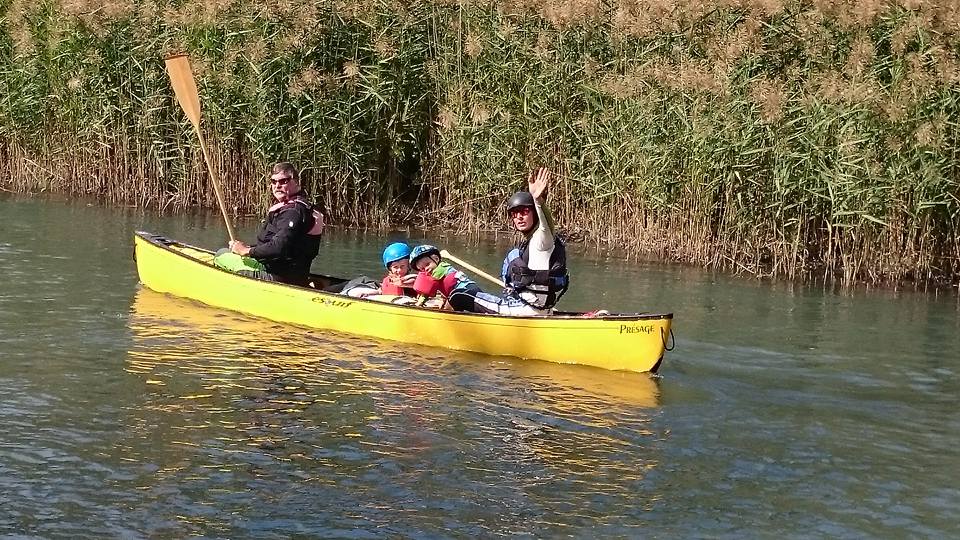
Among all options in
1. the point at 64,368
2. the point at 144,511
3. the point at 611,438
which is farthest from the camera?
the point at 64,368

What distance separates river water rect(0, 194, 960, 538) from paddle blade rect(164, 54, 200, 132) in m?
1.87

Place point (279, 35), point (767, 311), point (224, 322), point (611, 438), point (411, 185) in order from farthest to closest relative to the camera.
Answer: point (411, 185) < point (279, 35) < point (767, 311) < point (224, 322) < point (611, 438)

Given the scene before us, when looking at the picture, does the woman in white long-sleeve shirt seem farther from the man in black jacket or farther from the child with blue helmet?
the man in black jacket

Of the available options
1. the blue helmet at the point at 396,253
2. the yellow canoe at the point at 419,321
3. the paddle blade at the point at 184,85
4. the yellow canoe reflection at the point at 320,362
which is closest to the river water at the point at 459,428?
the yellow canoe reflection at the point at 320,362

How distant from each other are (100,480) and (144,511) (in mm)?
541

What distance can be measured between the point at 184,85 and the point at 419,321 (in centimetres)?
423

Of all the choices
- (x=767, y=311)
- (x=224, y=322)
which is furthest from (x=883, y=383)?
(x=224, y=322)

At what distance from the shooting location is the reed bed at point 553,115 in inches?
541

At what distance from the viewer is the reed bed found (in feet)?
45.1

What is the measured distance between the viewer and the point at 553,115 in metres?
15.5

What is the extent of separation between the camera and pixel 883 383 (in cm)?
1015

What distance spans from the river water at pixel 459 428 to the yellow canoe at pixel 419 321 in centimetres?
14

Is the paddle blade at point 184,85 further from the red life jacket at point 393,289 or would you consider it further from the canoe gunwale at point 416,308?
the red life jacket at point 393,289

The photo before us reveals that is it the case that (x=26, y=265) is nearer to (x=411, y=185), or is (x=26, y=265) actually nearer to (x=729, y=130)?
(x=411, y=185)
